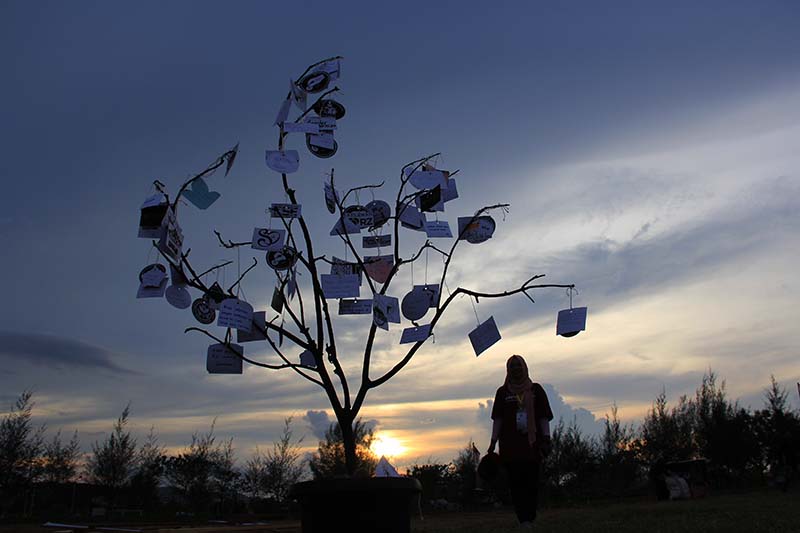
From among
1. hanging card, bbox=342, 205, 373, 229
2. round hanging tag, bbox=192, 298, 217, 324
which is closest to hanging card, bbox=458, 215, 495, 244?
hanging card, bbox=342, 205, 373, 229

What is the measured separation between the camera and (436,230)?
215 inches

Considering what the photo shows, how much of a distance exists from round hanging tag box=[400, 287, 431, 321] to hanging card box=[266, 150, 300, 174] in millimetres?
1327

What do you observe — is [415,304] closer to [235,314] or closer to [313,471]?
[235,314]

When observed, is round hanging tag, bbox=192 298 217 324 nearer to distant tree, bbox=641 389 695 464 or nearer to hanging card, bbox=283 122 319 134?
hanging card, bbox=283 122 319 134

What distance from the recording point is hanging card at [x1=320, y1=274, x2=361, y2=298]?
Answer: 4.89 m

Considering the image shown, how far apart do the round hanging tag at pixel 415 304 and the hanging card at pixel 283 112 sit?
168 cm

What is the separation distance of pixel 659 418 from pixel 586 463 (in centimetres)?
567

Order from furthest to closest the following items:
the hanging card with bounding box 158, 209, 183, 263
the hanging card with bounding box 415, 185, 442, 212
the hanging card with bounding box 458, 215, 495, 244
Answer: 1. the hanging card with bounding box 458, 215, 495, 244
2. the hanging card with bounding box 415, 185, 442, 212
3. the hanging card with bounding box 158, 209, 183, 263

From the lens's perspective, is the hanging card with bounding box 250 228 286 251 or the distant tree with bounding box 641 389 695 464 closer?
the hanging card with bounding box 250 228 286 251

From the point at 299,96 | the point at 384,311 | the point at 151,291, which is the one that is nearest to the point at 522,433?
the point at 384,311

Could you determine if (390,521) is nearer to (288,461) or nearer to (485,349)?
(485,349)

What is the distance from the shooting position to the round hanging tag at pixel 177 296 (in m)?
4.97

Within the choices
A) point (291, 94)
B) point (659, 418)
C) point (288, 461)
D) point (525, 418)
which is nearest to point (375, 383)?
point (525, 418)

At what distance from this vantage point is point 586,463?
69.5 feet
